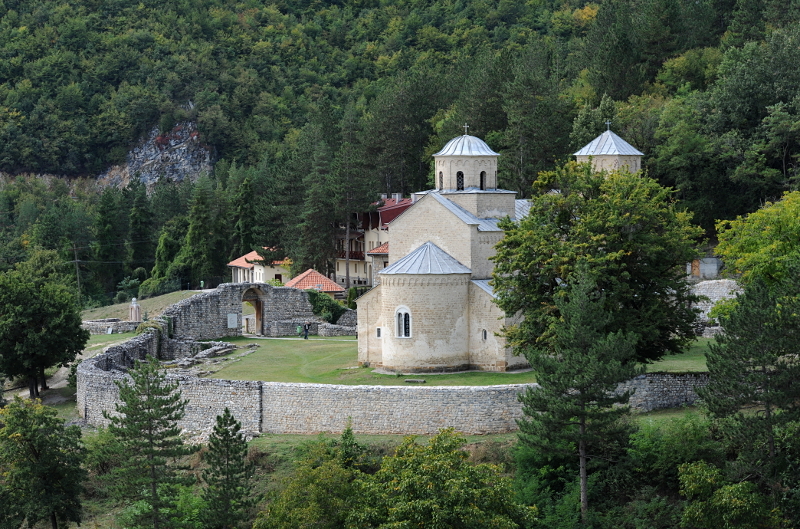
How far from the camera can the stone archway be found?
166 feet

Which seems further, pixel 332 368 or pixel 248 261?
pixel 248 261

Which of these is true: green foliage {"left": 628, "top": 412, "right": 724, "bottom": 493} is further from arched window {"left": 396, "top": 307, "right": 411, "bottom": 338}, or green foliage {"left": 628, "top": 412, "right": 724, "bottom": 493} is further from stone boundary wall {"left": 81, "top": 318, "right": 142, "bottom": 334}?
stone boundary wall {"left": 81, "top": 318, "right": 142, "bottom": 334}

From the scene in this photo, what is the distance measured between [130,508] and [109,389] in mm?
7238

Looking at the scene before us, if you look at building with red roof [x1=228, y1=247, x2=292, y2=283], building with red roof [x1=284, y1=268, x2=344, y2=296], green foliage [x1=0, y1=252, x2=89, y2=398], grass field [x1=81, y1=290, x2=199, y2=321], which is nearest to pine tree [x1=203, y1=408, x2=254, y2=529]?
green foliage [x1=0, y1=252, x2=89, y2=398]

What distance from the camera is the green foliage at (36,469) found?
90.9 feet

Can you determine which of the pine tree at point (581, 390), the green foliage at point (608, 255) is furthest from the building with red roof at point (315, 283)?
the pine tree at point (581, 390)

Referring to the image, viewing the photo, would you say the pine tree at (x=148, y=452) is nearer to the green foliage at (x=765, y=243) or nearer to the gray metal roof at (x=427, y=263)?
the gray metal roof at (x=427, y=263)

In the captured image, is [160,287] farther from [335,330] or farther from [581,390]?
[581,390]

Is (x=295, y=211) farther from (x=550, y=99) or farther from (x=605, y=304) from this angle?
(x=605, y=304)

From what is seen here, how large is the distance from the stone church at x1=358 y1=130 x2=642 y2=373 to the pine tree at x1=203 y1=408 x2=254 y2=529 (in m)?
10.1

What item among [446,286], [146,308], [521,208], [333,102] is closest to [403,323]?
[446,286]

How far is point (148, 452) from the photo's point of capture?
27.9 m

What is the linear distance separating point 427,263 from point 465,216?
102 inches

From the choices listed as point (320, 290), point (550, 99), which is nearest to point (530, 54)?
point (550, 99)
